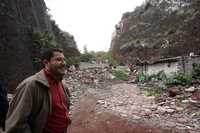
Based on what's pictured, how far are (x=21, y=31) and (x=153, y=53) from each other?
52.0 feet

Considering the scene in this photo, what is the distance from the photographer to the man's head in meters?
2.80

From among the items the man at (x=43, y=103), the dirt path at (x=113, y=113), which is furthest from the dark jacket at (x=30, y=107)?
the dirt path at (x=113, y=113)

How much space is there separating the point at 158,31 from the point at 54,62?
2888 centimetres

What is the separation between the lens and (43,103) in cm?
262

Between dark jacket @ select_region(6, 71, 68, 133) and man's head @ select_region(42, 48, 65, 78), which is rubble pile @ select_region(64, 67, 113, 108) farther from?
dark jacket @ select_region(6, 71, 68, 133)

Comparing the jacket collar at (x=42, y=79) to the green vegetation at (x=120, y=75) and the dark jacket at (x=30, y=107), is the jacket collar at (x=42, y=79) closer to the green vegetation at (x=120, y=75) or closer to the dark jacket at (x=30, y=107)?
the dark jacket at (x=30, y=107)

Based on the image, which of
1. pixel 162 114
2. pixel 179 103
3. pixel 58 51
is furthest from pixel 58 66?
pixel 179 103

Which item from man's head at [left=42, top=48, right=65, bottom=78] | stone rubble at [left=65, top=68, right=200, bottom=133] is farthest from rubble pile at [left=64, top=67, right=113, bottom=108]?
man's head at [left=42, top=48, right=65, bottom=78]

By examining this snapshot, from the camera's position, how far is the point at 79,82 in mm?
17000

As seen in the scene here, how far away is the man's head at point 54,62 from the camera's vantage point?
2.80m

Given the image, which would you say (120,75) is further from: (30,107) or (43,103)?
(30,107)

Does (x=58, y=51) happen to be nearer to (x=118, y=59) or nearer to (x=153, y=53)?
(x=153, y=53)

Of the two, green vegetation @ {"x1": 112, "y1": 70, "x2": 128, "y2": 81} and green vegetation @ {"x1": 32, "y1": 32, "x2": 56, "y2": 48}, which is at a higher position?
green vegetation @ {"x1": 32, "y1": 32, "x2": 56, "y2": 48}

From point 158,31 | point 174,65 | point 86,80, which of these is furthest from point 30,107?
point 158,31
